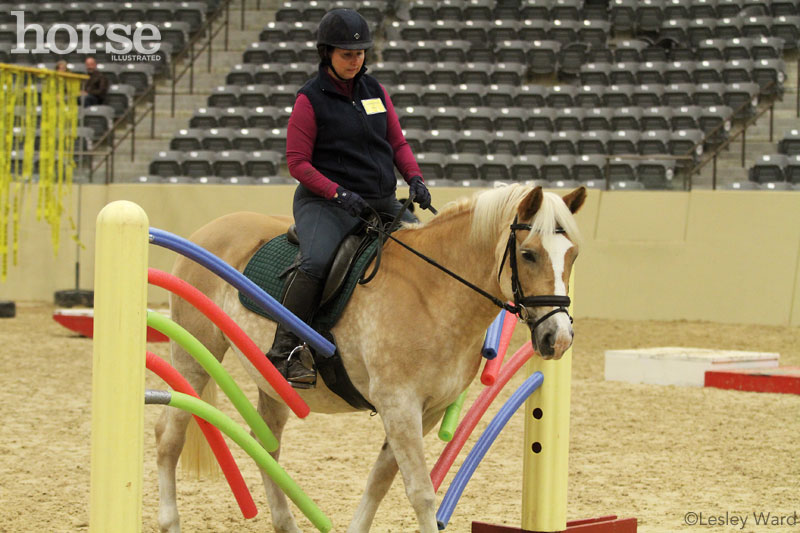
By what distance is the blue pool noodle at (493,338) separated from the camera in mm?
3559

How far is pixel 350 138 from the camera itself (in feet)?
12.9

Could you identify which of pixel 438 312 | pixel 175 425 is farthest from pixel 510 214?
pixel 175 425

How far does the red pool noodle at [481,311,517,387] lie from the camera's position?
360 centimetres

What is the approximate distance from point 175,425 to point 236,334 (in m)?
1.19

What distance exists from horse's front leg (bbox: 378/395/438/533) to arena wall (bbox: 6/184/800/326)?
373 inches

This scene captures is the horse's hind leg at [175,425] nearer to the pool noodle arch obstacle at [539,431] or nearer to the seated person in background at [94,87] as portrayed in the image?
the pool noodle arch obstacle at [539,431]

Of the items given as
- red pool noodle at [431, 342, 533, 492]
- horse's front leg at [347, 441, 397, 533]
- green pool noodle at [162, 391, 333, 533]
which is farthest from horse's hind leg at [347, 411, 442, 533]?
green pool noodle at [162, 391, 333, 533]

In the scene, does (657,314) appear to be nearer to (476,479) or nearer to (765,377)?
(765,377)

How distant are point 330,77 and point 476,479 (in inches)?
102

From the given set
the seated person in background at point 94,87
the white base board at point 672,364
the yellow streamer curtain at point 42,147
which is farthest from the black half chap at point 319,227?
the seated person in background at point 94,87

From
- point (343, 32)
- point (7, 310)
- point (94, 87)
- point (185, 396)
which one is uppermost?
point (94, 87)

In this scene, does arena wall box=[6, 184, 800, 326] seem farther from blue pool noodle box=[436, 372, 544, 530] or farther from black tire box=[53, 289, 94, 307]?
blue pool noodle box=[436, 372, 544, 530]

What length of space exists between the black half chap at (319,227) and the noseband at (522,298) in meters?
0.71

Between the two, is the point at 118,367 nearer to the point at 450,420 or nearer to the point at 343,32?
the point at 450,420
